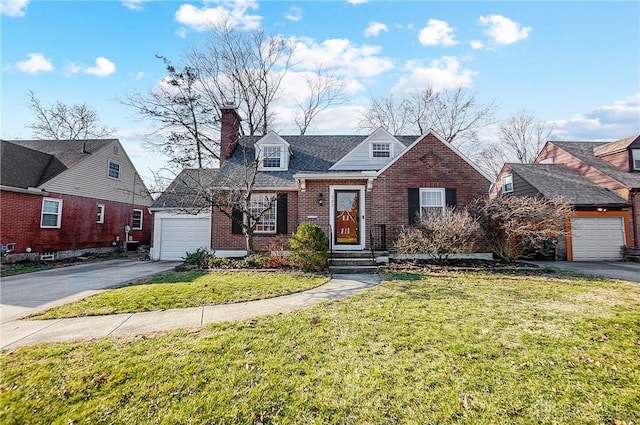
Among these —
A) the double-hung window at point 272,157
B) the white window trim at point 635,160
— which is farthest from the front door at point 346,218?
the white window trim at point 635,160

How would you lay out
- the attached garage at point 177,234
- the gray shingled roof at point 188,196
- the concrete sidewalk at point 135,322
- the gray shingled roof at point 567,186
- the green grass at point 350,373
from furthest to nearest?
the attached garage at point 177,234
the gray shingled roof at point 567,186
the gray shingled roof at point 188,196
the concrete sidewalk at point 135,322
the green grass at point 350,373

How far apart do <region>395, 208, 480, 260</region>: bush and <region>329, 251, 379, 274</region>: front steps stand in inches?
53.4

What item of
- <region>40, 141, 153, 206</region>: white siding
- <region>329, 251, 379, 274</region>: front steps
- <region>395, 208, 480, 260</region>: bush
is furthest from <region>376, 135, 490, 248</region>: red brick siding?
<region>40, 141, 153, 206</region>: white siding

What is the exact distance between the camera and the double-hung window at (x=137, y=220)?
19.8m

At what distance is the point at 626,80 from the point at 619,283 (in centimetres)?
890

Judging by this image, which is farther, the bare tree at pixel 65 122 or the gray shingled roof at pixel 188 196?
the bare tree at pixel 65 122

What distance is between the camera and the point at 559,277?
27.7ft

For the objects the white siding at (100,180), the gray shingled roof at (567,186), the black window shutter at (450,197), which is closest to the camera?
the black window shutter at (450,197)

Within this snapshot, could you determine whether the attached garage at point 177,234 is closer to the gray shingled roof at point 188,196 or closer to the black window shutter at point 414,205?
the gray shingled roof at point 188,196

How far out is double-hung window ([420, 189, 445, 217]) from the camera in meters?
11.4

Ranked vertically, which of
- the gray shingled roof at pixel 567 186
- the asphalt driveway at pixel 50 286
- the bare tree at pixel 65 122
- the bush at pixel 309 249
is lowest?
the asphalt driveway at pixel 50 286

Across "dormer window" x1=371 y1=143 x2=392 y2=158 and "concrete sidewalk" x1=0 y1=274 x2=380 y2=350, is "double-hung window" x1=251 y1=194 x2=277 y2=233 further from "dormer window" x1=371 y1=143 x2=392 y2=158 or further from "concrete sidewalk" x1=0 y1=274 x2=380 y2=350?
"concrete sidewalk" x1=0 y1=274 x2=380 y2=350

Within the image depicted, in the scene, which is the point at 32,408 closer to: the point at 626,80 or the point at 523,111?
the point at 626,80

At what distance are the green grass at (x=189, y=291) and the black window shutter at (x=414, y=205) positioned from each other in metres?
5.03
